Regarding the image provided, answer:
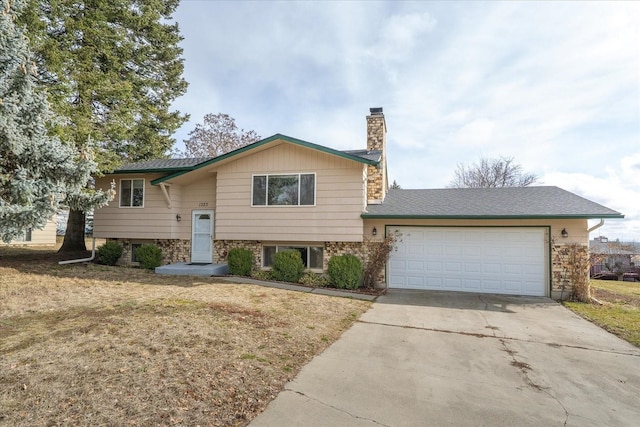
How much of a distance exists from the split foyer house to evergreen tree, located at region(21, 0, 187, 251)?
2415mm

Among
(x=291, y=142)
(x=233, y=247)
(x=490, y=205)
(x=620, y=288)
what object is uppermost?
(x=291, y=142)

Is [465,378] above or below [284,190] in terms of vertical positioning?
below

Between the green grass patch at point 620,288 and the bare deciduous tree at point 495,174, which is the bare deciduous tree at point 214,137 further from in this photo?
the green grass patch at point 620,288

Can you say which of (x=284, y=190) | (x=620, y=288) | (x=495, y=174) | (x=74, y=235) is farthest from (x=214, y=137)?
(x=620, y=288)

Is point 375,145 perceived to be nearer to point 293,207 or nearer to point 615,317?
point 293,207

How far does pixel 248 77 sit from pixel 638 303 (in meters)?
15.4

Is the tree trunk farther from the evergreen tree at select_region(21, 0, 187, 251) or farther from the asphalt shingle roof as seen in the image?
the asphalt shingle roof

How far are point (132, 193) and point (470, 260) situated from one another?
12648 millimetres

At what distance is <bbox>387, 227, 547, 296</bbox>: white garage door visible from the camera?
381 inches

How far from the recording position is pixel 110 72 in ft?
42.5

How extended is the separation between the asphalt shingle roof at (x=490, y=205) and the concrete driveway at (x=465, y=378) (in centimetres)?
369

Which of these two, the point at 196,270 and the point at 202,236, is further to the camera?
the point at 202,236

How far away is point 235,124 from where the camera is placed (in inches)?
1044

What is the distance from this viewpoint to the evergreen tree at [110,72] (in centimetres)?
1038
